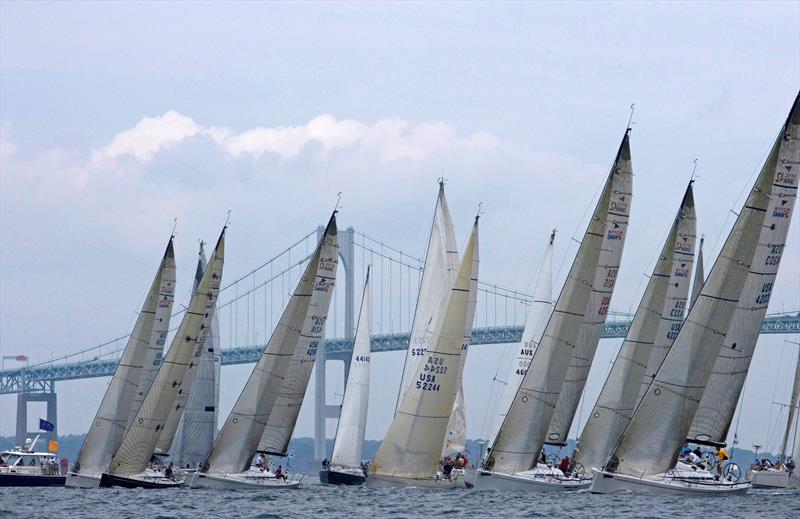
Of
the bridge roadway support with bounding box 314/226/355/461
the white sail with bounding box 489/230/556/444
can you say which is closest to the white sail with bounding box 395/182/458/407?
the white sail with bounding box 489/230/556/444

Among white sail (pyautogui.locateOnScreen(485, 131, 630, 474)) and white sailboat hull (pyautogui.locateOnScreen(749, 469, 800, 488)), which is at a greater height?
white sail (pyautogui.locateOnScreen(485, 131, 630, 474))

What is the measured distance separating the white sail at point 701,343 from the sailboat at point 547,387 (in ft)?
6.12

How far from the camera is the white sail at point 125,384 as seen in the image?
891 inches

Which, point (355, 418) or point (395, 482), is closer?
point (395, 482)

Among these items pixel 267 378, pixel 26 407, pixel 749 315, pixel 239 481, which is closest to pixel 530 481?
pixel 749 315

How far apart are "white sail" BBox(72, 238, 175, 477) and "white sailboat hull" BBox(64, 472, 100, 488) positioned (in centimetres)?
5

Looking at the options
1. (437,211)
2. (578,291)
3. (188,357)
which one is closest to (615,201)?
(578,291)

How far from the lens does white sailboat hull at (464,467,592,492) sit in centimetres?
1880

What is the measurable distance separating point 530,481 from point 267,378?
404 cm

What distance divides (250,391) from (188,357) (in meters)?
1.86

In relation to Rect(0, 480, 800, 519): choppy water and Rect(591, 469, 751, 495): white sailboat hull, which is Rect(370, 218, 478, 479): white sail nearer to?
Rect(0, 480, 800, 519): choppy water

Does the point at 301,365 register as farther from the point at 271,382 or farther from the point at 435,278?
the point at 435,278

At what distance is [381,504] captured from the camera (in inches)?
697

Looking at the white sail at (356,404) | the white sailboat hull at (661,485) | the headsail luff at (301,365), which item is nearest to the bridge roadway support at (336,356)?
the white sail at (356,404)
